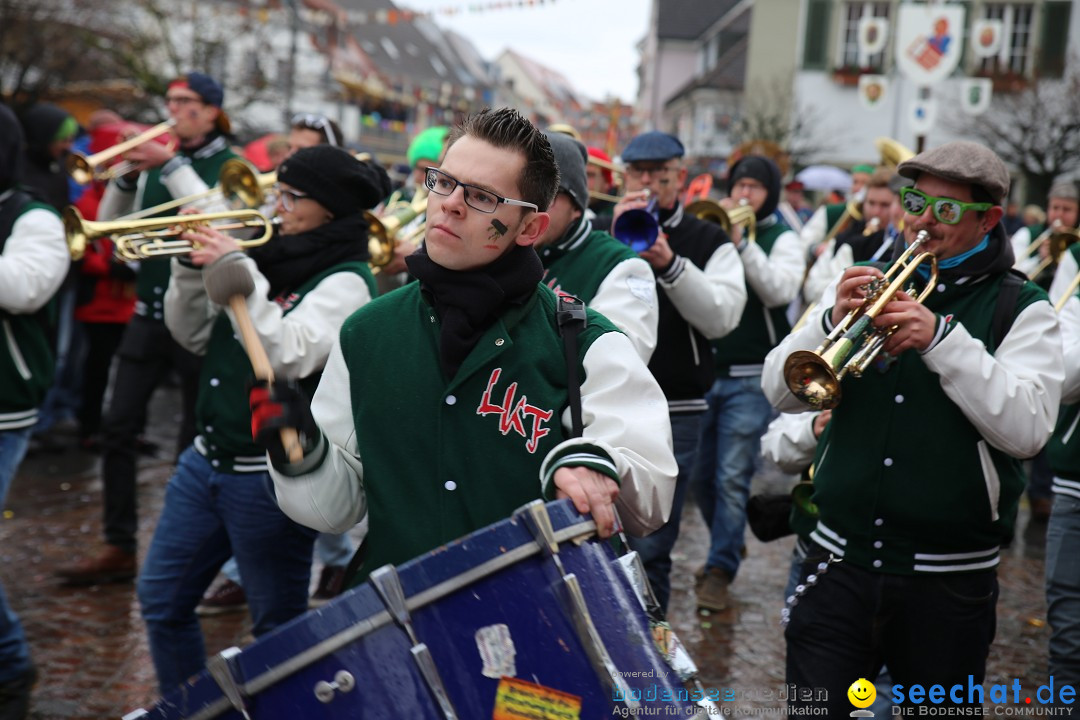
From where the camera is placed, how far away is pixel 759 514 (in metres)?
4.29

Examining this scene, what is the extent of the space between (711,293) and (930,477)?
78.1 inches

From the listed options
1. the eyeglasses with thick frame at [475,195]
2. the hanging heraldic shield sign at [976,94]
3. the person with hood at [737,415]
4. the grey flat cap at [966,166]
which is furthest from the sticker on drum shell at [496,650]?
the hanging heraldic shield sign at [976,94]

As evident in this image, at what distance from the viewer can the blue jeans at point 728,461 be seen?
6445mm

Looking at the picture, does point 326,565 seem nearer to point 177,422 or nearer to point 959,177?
point 959,177

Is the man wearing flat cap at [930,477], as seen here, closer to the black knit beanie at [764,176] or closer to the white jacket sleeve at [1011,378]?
the white jacket sleeve at [1011,378]

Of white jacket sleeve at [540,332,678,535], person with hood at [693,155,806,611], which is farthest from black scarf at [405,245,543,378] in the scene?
person with hood at [693,155,806,611]

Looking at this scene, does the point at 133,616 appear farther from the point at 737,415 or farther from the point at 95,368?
the point at 95,368

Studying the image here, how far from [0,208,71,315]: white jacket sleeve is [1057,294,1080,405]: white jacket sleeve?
12.3 ft

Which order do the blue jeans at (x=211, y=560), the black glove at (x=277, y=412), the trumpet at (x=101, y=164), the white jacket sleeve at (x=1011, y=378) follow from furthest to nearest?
the trumpet at (x=101, y=164) → the blue jeans at (x=211, y=560) → the white jacket sleeve at (x=1011, y=378) → the black glove at (x=277, y=412)

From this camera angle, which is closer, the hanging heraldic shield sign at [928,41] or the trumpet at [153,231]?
the trumpet at [153,231]

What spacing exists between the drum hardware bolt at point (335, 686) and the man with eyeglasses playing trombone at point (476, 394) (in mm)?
583

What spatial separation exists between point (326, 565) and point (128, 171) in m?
2.51

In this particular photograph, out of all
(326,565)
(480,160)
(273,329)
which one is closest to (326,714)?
(480,160)

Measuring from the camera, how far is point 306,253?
4.38 m
